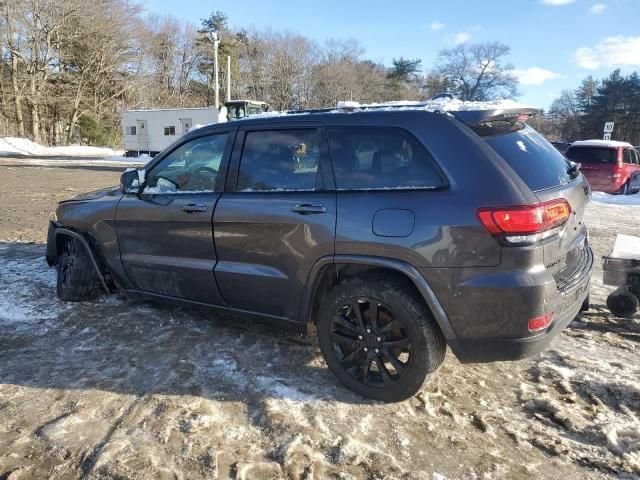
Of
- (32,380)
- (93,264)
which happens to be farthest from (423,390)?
(93,264)

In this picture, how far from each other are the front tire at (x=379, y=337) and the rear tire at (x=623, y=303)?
2334mm

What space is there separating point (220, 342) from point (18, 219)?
7.25 metres

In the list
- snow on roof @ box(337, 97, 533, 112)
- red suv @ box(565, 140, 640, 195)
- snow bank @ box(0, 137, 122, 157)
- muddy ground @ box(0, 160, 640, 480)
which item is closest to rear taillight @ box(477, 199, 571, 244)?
snow on roof @ box(337, 97, 533, 112)

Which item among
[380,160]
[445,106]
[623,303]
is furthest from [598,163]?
[380,160]

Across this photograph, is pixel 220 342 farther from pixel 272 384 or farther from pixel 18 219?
pixel 18 219

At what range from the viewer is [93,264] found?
15.3 feet

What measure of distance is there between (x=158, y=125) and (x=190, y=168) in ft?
104

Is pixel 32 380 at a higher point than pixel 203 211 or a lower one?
lower

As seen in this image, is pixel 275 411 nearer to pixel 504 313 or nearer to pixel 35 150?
pixel 504 313

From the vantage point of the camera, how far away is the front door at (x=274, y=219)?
325cm

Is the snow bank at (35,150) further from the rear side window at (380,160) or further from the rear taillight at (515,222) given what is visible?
the rear taillight at (515,222)

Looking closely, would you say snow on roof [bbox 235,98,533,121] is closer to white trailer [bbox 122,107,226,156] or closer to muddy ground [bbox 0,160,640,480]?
muddy ground [bbox 0,160,640,480]

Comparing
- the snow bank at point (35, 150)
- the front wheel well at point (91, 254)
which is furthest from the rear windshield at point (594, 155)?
the snow bank at point (35, 150)

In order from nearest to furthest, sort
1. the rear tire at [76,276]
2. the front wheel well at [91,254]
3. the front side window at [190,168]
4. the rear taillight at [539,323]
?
the rear taillight at [539,323] → the front side window at [190,168] → the front wheel well at [91,254] → the rear tire at [76,276]
